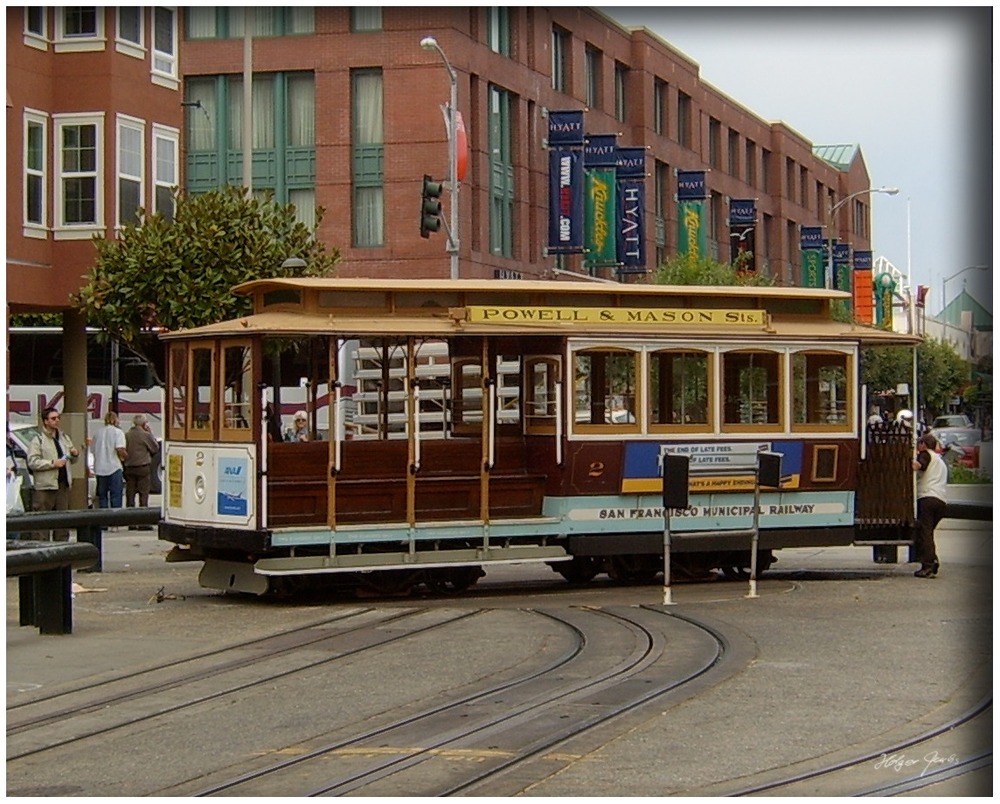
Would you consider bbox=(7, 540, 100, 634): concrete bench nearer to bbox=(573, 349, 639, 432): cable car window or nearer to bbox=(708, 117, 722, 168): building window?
bbox=(573, 349, 639, 432): cable car window

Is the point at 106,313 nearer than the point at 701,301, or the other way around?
the point at 701,301

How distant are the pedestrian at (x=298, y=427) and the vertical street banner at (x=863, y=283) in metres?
49.3

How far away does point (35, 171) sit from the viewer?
28.2 metres

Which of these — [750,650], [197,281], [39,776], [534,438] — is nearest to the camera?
[39,776]

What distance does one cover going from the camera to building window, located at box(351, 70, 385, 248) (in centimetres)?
4616

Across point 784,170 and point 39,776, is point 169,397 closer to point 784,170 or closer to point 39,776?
point 39,776

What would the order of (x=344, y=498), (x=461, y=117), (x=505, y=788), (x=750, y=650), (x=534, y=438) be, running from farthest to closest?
(x=461, y=117) → (x=534, y=438) → (x=344, y=498) → (x=750, y=650) → (x=505, y=788)

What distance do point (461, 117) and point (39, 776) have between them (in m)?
35.0

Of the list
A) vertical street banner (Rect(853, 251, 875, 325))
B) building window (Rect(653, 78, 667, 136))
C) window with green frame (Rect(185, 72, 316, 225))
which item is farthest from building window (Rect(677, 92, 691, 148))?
window with green frame (Rect(185, 72, 316, 225))

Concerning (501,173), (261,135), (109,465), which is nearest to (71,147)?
(109,465)

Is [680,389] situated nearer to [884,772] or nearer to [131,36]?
[884,772]

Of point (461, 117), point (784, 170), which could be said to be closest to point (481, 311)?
point (461, 117)

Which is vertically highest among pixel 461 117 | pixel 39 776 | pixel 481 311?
pixel 461 117

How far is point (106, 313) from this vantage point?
80.9ft
